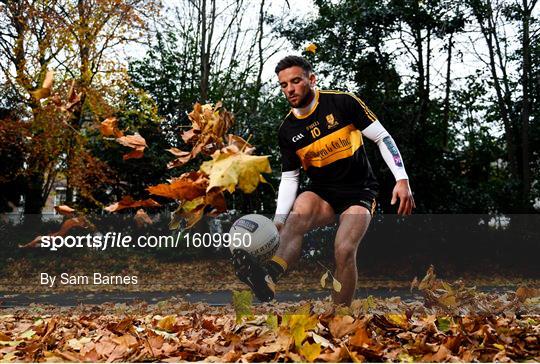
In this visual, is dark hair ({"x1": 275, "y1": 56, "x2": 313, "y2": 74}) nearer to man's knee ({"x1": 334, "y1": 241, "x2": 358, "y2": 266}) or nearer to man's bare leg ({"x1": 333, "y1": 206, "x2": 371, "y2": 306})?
man's bare leg ({"x1": 333, "y1": 206, "x2": 371, "y2": 306})

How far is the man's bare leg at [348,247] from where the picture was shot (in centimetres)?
A: 367

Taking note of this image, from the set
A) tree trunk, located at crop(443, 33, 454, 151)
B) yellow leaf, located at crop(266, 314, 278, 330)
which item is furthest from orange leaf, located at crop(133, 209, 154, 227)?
tree trunk, located at crop(443, 33, 454, 151)

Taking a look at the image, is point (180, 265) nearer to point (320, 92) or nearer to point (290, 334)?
point (290, 334)

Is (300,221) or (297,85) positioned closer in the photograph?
(300,221)

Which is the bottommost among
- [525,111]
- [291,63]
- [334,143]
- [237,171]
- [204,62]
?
[237,171]

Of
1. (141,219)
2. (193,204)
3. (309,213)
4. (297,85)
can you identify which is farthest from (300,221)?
(141,219)

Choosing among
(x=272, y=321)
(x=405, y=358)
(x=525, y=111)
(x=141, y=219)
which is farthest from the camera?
(x=525, y=111)

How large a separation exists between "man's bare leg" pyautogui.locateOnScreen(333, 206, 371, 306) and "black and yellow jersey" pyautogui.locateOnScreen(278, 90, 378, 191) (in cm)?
22

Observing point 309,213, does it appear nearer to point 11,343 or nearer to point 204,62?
point 11,343

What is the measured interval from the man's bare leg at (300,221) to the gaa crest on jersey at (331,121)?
446mm

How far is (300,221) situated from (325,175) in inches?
14.1

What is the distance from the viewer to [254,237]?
11.9 ft

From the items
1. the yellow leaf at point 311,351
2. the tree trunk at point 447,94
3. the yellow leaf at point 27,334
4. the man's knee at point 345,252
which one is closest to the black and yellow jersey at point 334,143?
the man's knee at point 345,252

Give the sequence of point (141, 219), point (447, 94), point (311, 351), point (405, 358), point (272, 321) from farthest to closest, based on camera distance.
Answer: point (447, 94)
point (141, 219)
point (272, 321)
point (405, 358)
point (311, 351)
